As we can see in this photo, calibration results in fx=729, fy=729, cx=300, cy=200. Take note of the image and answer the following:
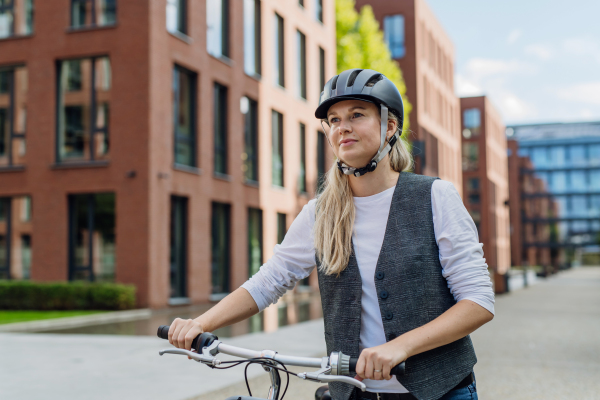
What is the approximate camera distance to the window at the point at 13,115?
22422 mm

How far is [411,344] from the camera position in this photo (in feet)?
7.50

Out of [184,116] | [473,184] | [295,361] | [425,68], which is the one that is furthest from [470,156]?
[295,361]

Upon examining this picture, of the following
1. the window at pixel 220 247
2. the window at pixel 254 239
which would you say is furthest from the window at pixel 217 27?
the window at pixel 254 239

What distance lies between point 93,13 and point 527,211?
304 feet

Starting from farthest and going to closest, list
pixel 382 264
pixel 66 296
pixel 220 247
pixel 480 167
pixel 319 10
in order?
pixel 480 167
pixel 319 10
pixel 220 247
pixel 66 296
pixel 382 264

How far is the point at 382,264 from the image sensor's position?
8.17ft

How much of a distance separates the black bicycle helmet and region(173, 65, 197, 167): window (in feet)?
65.3

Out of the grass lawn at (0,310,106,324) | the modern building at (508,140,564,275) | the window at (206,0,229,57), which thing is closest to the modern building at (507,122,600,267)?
the modern building at (508,140,564,275)

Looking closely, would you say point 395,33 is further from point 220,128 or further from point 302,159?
point 220,128

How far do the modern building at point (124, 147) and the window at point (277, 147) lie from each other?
10.6 ft

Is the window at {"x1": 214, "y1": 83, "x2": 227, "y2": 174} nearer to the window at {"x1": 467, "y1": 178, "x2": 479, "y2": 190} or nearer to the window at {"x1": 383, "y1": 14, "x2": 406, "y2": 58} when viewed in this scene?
the window at {"x1": 383, "y1": 14, "x2": 406, "y2": 58}

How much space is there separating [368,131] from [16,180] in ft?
70.1

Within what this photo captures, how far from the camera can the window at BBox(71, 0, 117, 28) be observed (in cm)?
2150

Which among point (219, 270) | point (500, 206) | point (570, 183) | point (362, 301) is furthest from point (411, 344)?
point (570, 183)
